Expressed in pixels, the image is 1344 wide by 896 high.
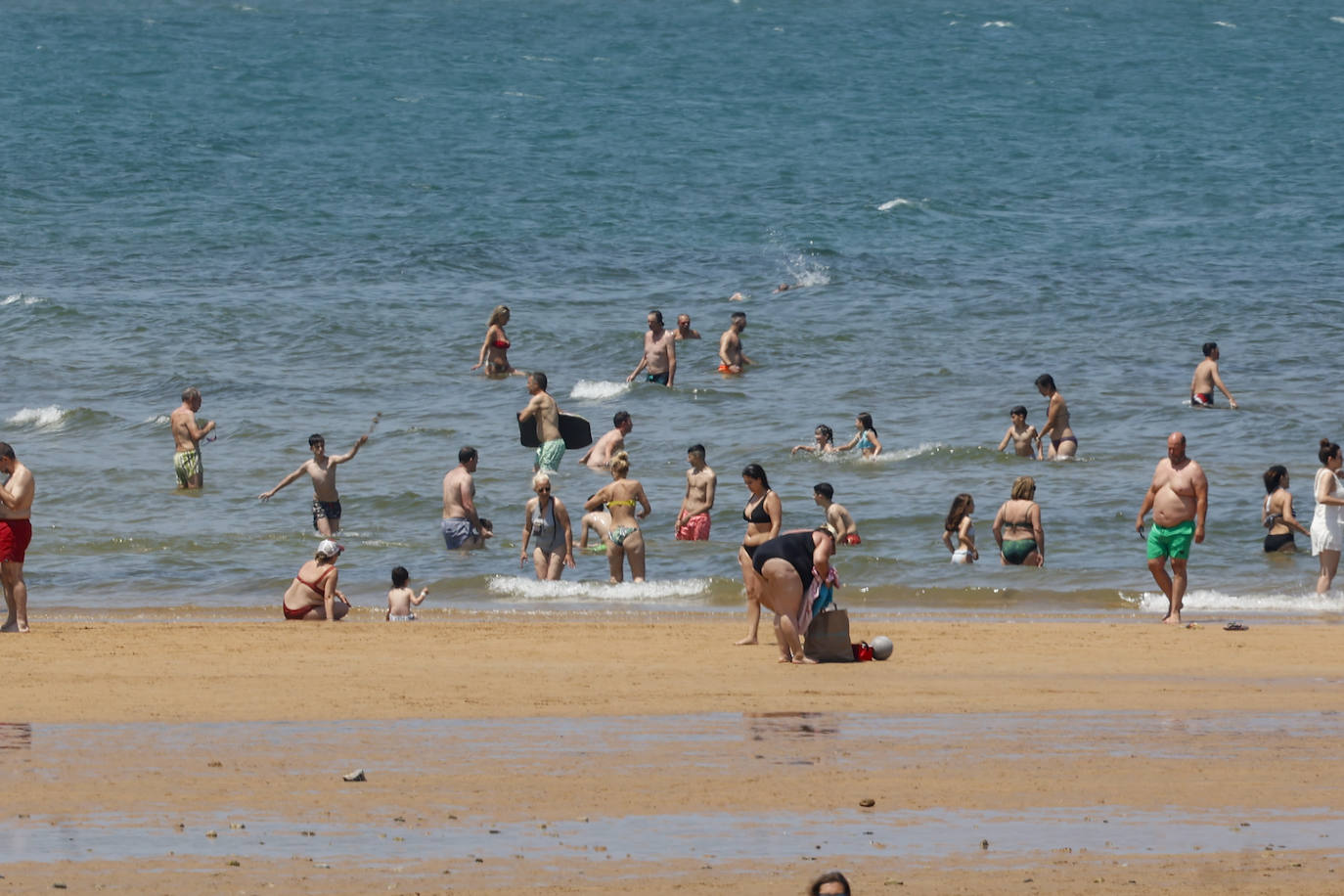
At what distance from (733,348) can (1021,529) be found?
11.6 meters

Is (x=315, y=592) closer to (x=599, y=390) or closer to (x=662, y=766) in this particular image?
(x=662, y=766)

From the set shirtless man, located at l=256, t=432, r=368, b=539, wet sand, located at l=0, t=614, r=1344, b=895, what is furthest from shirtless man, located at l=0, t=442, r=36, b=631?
shirtless man, located at l=256, t=432, r=368, b=539

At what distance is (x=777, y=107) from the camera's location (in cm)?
5344

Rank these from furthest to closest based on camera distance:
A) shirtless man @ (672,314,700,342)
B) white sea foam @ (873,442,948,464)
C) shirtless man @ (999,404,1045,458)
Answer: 1. shirtless man @ (672,314,700,342)
2. white sea foam @ (873,442,948,464)
3. shirtless man @ (999,404,1045,458)

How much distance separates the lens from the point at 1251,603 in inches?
560

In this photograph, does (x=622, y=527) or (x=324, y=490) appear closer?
(x=622, y=527)

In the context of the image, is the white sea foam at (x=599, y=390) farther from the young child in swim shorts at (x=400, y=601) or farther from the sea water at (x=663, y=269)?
the young child in swim shorts at (x=400, y=601)

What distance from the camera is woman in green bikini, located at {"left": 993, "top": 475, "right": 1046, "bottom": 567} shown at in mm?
15273

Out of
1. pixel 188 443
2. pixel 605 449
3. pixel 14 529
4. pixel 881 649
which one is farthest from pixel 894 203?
pixel 14 529

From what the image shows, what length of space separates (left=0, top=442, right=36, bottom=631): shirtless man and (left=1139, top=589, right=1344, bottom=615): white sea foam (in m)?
8.64

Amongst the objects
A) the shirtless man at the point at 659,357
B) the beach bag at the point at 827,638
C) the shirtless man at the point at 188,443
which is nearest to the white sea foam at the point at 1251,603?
the beach bag at the point at 827,638

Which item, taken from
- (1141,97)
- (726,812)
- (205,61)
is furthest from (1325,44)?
(726,812)

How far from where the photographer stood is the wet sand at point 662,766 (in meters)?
6.09

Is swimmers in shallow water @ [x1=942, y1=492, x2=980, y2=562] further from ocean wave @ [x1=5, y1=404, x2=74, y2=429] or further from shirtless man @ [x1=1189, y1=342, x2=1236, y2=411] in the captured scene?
ocean wave @ [x1=5, y1=404, x2=74, y2=429]
